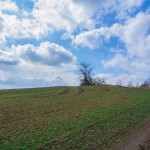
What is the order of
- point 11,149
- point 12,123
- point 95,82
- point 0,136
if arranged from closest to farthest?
point 11,149
point 0,136
point 12,123
point 95,82

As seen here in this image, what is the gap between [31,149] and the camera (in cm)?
1515

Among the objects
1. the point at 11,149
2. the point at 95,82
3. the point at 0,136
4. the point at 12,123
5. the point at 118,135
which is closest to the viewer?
the point at 11,149

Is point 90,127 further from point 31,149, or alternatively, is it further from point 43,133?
point 31,149

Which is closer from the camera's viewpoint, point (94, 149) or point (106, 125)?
point (94, 149)

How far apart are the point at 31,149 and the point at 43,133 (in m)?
4.65

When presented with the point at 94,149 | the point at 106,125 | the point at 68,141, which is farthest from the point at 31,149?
the point at 106,125

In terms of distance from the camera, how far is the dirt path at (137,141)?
1481 cm

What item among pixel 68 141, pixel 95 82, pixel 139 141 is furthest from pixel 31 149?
pixel 95 82

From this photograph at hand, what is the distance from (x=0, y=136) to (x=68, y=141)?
576cm

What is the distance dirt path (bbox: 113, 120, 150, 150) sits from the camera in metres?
14.8

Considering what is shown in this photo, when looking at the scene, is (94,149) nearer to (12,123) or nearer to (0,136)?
(0,136)

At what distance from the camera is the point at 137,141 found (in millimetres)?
16375

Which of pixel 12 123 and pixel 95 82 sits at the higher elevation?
pixel 95 82

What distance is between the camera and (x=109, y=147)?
578 inches
